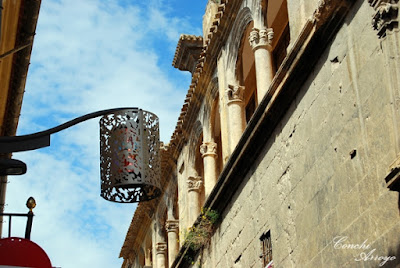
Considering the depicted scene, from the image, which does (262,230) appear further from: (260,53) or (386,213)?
(386,213)

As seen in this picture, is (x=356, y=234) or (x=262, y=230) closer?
(x=356, y=234)

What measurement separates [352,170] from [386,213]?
1.06 m

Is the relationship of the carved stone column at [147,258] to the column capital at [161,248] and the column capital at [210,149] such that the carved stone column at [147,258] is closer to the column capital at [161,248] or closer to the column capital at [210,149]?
the column capital at [161,248]

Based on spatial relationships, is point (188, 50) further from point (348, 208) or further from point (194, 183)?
point (348, 208)

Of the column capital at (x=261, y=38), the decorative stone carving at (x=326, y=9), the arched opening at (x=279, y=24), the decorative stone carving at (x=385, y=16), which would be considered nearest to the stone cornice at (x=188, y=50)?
the arched opening at (x=279, y=24)

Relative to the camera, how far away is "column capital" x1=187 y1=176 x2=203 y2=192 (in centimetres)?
1902

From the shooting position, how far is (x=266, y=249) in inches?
490

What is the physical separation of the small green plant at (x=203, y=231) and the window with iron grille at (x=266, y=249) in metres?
2.83

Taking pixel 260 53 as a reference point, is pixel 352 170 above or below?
below

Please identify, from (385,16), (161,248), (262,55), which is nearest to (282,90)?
(262,55)

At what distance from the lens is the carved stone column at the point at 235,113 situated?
15219 mm

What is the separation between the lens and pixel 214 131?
17984mm

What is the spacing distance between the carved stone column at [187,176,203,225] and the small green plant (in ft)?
5.30

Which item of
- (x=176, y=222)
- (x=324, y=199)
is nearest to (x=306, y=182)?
(x=324, y=199)
